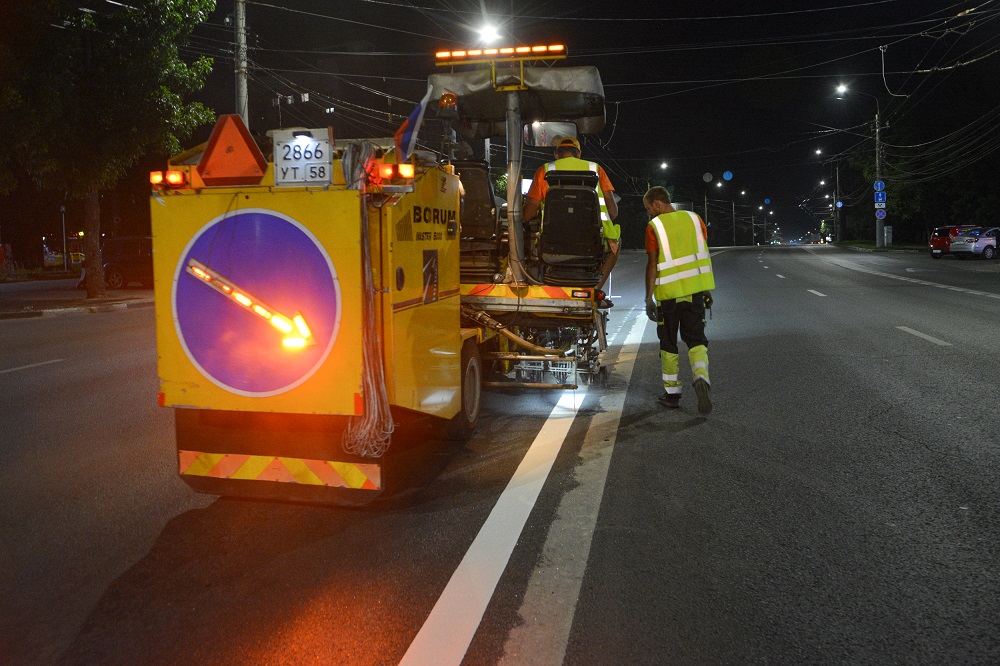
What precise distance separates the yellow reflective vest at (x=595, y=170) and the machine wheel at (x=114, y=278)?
25.6 meters

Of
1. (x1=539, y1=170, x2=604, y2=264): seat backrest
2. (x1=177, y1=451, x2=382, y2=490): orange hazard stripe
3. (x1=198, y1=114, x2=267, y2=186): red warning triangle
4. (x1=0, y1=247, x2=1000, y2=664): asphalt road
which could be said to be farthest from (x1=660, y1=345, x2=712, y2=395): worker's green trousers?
(x1=198, y1=114, x2=267, y2=186): red warning triangle

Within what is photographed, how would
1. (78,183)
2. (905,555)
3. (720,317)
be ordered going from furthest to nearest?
1. (78,183)
2. (720,317)
3. (905,555)

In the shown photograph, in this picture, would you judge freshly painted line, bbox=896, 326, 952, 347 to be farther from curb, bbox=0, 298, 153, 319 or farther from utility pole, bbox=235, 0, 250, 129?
curb, bbox=0, 298, 153, 319

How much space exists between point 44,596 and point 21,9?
650 inches

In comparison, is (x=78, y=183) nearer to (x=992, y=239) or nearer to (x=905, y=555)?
(x=905, y=555)

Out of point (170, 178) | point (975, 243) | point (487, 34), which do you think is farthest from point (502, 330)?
point (975, 243)

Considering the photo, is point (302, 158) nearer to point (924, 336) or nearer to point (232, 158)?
point (232, 158)

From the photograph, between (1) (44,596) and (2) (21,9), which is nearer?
(1) (44,596)

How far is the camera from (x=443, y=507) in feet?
16.1

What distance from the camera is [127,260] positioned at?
29.2m

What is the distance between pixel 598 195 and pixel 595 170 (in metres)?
0.25

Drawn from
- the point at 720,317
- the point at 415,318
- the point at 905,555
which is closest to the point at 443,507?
the point at 415,318

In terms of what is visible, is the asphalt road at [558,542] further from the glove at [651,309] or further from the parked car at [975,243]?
the parked car at [975,243]

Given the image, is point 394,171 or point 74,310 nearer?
point 394,171
